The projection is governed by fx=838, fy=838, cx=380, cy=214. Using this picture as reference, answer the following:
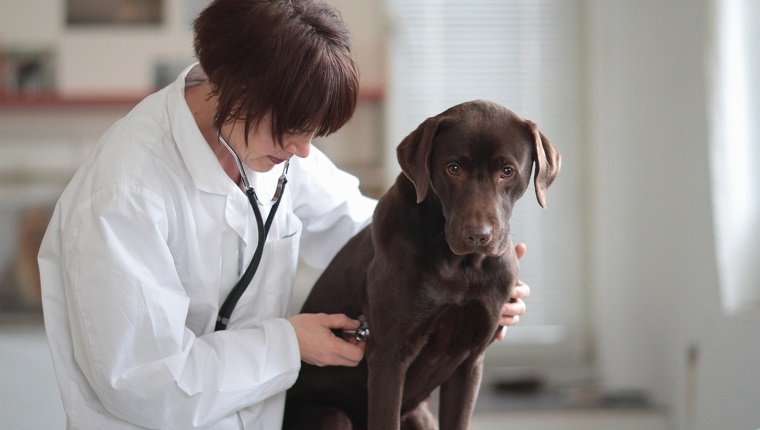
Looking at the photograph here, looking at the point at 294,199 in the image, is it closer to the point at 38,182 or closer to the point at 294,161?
the point at 294,161

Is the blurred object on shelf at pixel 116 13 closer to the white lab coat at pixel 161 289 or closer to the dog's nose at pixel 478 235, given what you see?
the white lab coat at pixel 161 289

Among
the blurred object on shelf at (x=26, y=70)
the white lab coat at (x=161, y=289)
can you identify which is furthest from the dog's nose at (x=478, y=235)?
the blurred object on shelf at (x=26, y=70)

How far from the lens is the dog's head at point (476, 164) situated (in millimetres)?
1340

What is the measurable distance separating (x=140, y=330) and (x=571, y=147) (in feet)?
10.4

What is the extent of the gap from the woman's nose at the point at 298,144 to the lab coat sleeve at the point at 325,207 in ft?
0.96

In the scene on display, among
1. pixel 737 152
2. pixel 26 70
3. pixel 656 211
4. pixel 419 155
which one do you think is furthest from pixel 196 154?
pixel 26 70

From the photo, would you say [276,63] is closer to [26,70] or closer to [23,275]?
[23,275]

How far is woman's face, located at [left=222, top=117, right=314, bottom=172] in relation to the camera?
4.60 feet

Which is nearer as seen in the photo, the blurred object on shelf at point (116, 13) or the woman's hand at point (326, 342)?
the woman's hand at point (326, 342)

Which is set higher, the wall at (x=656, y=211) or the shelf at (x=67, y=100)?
the shelf at (x=67, y=100)

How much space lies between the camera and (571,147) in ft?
13.7

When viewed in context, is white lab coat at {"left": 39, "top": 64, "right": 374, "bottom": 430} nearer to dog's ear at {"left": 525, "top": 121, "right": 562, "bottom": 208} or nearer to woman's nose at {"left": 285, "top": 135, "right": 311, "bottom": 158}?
woman's nose at {"left": 285, "top": 135, "right": 311, "bottom": 158}

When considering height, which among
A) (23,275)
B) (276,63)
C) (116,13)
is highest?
(116,13)

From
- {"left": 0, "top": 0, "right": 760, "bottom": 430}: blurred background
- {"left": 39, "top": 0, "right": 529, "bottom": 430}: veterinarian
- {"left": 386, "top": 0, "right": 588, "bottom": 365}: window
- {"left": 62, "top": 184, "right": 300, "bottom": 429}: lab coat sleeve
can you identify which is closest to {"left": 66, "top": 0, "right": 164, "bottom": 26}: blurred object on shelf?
{"left": 0, "top": 0, "right": 760, "bottom": 430}: blurred background
